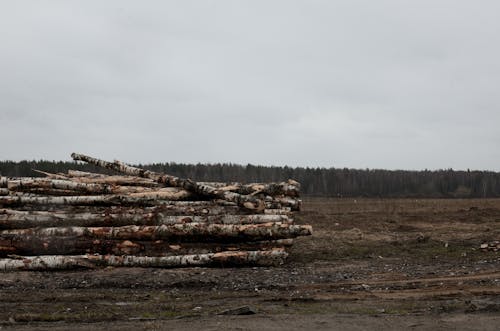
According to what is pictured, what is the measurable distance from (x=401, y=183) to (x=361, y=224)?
206 ft

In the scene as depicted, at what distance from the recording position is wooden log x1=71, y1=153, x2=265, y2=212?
1295 centimetres

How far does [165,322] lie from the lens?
6.63 m

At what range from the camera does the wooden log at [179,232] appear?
11734mm

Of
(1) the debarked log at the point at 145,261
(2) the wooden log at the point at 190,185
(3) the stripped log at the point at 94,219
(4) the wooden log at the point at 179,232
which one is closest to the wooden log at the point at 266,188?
(2) the wooden log at the point at 190,185

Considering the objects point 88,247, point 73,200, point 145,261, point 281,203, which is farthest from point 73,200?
point 281,203

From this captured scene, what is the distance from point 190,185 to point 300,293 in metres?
5.33

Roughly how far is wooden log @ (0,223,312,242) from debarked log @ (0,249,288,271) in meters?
0.45

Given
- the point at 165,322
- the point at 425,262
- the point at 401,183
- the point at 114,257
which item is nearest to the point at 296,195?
the point at 425,262

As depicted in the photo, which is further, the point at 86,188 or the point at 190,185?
the point at 190,185

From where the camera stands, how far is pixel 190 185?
44.5 ft

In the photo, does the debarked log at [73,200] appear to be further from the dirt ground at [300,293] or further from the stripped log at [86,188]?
the dirt ground at [300,293]

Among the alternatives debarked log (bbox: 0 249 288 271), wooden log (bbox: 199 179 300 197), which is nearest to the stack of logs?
debarked log (bbox: 0 249 288 271)

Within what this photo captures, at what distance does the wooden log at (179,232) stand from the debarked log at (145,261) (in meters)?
0.45

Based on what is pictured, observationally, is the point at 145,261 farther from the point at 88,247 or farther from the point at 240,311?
the point at 240,311
